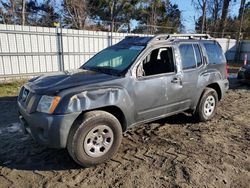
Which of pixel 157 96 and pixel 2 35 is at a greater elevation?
pixel 2 35

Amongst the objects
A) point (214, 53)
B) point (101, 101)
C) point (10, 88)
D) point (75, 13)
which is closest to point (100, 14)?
point (75, 13)

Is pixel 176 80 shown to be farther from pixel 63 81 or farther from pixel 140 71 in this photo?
pixel 63 81

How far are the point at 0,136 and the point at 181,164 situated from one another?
3.28 metres

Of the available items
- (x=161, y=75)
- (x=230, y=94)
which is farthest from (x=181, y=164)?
(x=230, y=94)

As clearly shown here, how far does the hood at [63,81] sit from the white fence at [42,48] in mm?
6473

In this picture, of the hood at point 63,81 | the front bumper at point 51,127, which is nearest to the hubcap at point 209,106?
A: the hood at point 63,81

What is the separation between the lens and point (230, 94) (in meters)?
8.05

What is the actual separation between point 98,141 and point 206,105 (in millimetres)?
2807

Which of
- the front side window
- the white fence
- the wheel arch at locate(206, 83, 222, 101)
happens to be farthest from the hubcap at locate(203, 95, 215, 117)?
the white fence

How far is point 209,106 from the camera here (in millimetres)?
5184

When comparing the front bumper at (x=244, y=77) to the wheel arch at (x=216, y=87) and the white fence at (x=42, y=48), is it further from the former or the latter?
the white fence at (x=42, y=48)

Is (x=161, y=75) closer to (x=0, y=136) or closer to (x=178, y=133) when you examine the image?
(x=178, y=133)

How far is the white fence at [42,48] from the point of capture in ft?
30.1

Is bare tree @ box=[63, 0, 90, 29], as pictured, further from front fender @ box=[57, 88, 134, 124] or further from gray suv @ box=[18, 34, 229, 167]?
front fender @ box=[57, 88, 134, 124]
